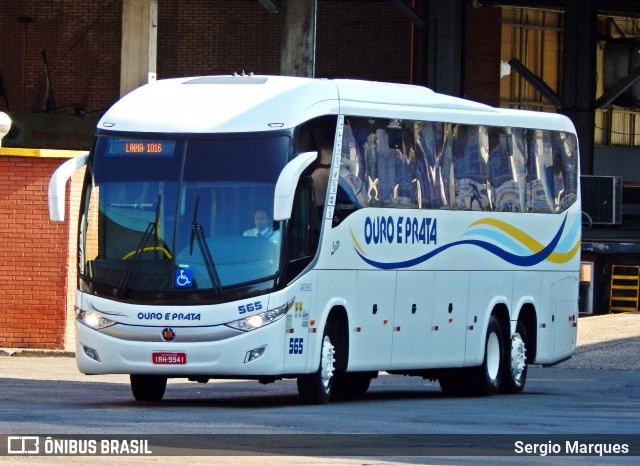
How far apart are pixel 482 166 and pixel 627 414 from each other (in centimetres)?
445

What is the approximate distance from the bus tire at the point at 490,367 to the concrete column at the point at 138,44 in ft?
38.5

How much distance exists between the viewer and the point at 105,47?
51656 millimetres

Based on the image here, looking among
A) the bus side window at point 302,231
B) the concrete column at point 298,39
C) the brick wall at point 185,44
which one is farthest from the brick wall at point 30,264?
the brick wall at point 185,44

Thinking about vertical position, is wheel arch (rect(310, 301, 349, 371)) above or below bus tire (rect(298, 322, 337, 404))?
above

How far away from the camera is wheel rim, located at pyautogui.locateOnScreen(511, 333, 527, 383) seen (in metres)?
21.8

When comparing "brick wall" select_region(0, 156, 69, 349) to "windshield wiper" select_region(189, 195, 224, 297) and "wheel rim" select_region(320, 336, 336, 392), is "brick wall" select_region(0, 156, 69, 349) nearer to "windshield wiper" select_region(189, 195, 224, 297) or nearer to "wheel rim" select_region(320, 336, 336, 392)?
"wheel rim" select_region(320, 336, 336, 392)

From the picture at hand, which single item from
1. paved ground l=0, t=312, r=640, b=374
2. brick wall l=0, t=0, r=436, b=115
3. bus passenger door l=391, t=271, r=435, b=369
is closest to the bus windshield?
bus passenger door l=391, t=271, r=435, b=369

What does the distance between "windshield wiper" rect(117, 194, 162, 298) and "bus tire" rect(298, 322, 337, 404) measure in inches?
83.5

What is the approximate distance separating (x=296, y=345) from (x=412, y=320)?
295cm

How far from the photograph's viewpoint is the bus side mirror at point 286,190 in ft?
52.7

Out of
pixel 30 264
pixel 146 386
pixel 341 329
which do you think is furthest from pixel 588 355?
pixel 146 386

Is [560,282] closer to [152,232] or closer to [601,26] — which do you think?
[152,232]

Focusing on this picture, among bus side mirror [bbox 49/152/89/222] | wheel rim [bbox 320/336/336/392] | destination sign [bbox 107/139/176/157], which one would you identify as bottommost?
wheel rim [bbox 320/336/336/392]

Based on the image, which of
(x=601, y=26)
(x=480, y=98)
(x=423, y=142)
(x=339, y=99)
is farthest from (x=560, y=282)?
(x=601, y=26)
